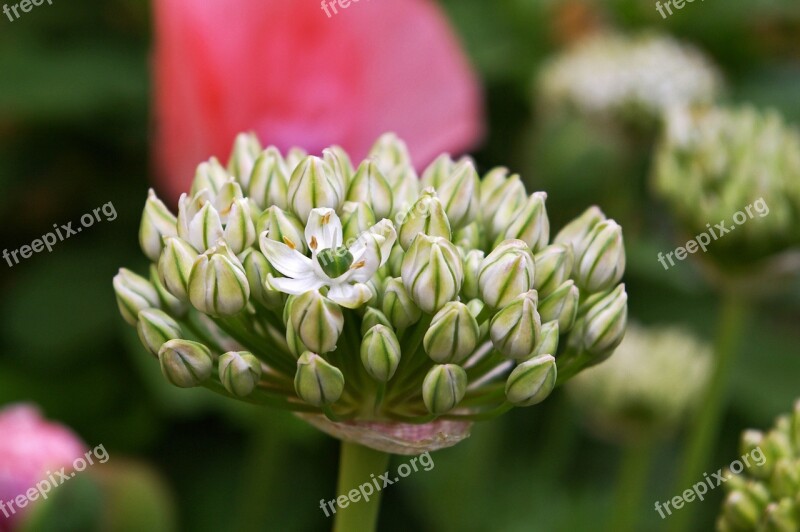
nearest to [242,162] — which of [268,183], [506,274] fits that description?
[268,183]

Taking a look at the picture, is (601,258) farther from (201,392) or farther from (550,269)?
(201,392)

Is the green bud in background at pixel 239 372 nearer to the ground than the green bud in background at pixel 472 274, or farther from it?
farther from it

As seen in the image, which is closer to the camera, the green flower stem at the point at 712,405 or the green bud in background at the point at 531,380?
the green bud in background at the point at 531,380

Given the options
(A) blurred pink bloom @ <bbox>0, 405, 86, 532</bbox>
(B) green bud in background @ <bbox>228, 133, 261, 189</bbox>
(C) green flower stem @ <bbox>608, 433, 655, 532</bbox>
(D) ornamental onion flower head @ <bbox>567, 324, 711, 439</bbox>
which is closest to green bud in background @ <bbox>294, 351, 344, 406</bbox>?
(B) green bud in background @ <bbox>228, 133, 261, 189</bbox>

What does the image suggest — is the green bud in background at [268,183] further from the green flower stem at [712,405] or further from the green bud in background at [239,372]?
the green flower stem at [712,405]

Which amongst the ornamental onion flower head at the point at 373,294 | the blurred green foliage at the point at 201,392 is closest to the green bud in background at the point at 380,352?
the ornamental onion flower head at the point at 373,294

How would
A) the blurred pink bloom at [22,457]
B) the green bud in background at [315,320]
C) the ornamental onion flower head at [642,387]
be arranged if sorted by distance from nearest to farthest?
the green bud in background at [315,320] → the blurred pink bloom at [22,457] → the ornamental onion flower head at [642,387]

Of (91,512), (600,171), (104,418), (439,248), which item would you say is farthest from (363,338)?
(104,418)
